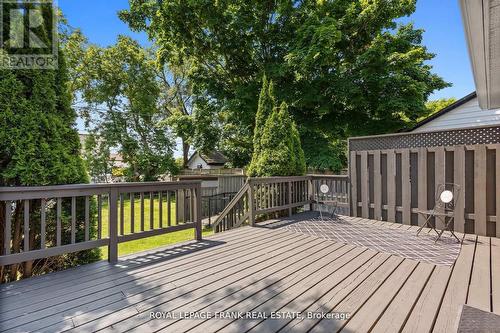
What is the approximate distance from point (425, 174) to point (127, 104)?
1907 centimetres

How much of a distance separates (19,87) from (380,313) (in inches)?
166

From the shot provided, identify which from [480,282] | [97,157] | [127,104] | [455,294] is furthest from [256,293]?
[127,104]

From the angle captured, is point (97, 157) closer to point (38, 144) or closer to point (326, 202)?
point (38, 144)

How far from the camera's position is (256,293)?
244 centimetres

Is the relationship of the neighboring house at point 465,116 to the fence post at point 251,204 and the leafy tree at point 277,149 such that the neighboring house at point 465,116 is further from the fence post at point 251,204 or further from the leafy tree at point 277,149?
the fence post at point 251,204

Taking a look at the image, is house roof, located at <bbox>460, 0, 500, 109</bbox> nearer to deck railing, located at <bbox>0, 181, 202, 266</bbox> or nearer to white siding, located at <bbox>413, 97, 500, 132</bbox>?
white siding, located at <bbox>413, 97, 500, 132</bbox>

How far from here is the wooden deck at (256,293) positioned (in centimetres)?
196

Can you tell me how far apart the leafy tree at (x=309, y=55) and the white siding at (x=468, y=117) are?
7.46ft

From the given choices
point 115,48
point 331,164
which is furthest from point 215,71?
point 115,48

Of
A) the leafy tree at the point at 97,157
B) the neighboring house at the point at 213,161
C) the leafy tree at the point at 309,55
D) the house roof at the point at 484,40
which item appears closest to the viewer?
the house roof at the point at 484,40

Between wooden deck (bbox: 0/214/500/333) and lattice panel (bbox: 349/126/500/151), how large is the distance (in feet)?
6.47

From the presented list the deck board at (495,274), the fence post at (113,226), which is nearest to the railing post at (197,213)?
the fence post at (113,226)

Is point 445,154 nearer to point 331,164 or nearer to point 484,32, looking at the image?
point 484,32

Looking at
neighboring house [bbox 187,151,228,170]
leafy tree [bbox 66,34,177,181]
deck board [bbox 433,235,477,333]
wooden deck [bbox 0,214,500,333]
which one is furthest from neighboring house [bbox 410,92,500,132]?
neighboring house [bbox 187,151,228,170]
